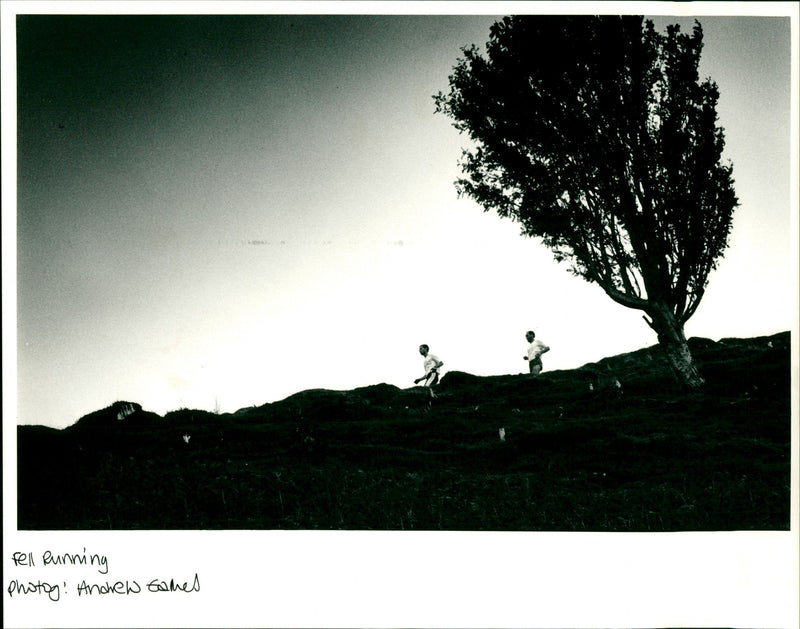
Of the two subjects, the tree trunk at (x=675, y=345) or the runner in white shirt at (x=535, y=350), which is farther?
the tree trunk at (x=675, y=345)

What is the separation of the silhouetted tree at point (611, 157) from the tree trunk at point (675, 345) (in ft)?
0.04

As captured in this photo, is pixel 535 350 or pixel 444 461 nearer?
pixel 444 461

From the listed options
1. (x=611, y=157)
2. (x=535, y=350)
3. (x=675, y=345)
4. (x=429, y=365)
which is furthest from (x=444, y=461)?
(x=611, y=157)

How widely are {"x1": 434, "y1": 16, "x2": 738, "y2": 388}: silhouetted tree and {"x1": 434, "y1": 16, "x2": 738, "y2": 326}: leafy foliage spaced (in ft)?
0.04

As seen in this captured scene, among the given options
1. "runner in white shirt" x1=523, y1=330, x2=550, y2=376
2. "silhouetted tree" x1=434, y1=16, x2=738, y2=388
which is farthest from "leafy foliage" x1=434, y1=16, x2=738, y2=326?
"runner in white shirt" x1=523, y1=330, x2=550, y2=376

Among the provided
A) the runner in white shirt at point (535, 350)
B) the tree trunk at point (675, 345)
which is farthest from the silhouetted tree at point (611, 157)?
the runner in white shirt at point (535, 350)

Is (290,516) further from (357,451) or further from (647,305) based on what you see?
(647,305)

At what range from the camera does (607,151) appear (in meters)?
9.47

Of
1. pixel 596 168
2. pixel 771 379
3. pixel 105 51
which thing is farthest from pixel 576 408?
pixel 105 51

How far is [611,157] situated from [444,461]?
4.41m

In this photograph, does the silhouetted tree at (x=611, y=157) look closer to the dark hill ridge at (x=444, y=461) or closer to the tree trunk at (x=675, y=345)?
the tree trunk at (x=675, y=345)

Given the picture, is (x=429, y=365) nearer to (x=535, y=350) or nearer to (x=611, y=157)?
(x=535, y=350)

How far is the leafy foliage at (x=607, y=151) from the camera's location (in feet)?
30.3

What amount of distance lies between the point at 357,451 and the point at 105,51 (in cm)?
567
